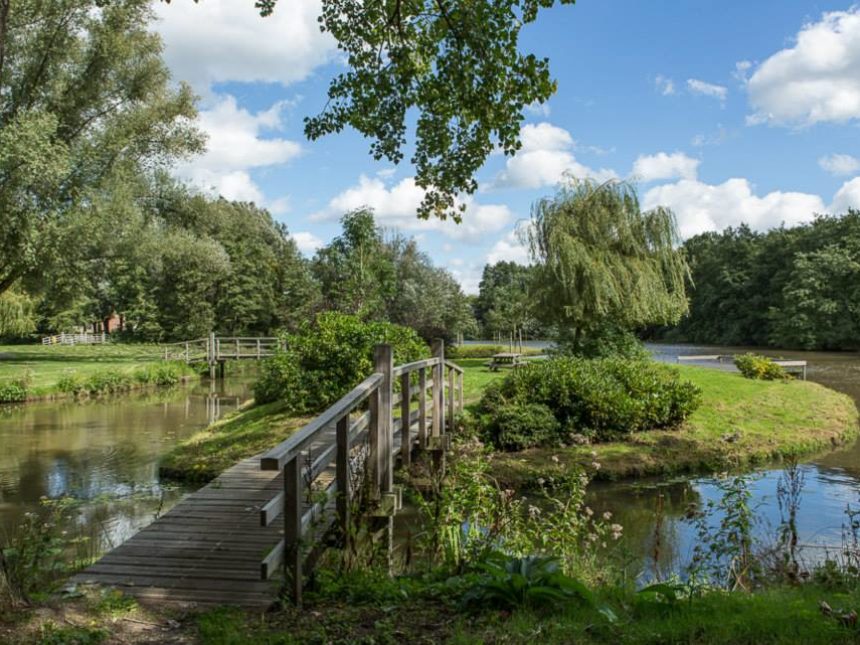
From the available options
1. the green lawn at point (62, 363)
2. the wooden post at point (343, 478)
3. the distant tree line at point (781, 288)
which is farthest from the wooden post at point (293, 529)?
the distant tree line at point (781, 288)

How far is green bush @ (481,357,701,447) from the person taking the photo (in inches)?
536

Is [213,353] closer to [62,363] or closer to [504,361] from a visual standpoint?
[62,363]

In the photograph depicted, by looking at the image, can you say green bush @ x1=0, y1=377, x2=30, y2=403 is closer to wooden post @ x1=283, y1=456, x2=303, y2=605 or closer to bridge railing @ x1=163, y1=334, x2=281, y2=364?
bridge railing @ x1=163, y1=334, x2=281, y2=364

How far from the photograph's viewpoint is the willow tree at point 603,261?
20188 millimetres

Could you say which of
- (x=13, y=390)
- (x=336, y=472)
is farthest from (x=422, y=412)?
(x=13, y=390)

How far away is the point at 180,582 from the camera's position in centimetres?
458

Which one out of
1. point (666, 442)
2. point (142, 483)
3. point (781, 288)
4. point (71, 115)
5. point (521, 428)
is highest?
point (71, 115)

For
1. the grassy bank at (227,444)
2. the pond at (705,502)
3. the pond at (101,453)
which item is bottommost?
the pond at (705,502)

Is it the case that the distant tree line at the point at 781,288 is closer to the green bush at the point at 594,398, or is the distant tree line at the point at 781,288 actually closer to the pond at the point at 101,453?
the green bush at the point at 594,398

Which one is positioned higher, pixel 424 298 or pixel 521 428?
pixel 424 298

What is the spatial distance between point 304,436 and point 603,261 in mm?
17646

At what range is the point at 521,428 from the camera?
42.8 ft

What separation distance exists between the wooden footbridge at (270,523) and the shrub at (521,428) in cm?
607

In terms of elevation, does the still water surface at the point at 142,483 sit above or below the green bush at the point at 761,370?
below
